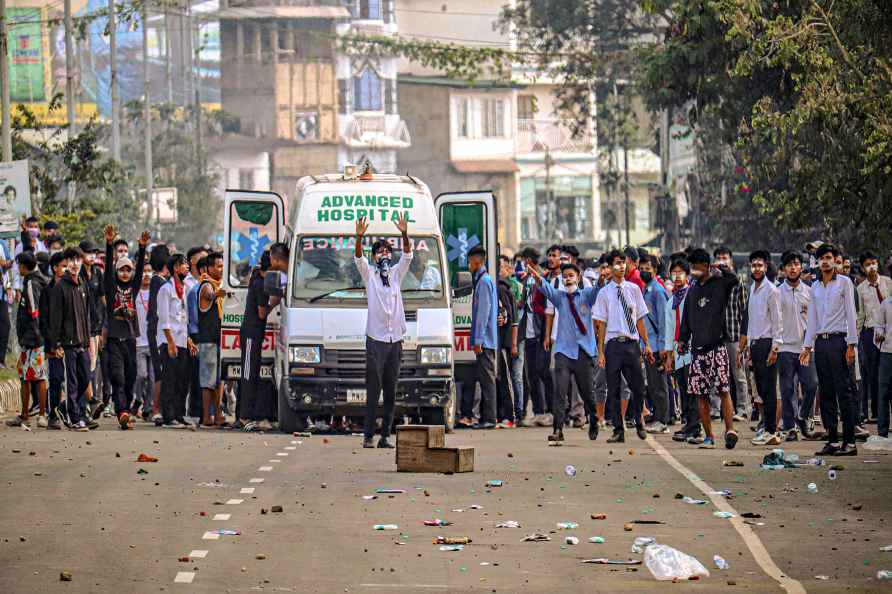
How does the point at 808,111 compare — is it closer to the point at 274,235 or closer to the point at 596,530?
the point at 274,235

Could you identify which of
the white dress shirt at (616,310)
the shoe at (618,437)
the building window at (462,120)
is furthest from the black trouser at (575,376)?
the building window at (462,120)

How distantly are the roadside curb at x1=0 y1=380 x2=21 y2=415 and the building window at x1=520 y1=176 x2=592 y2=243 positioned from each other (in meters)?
73.8

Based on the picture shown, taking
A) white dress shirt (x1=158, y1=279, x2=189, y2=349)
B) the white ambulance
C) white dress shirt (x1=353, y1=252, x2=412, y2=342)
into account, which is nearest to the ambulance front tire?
the white ambulance

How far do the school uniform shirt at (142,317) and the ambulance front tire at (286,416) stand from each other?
10.1 feet

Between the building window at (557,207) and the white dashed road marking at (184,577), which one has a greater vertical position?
the building window at (557,207)

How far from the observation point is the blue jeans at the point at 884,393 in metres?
19.7

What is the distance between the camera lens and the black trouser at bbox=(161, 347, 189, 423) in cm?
2278

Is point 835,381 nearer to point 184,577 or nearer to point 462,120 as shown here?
point 184,577

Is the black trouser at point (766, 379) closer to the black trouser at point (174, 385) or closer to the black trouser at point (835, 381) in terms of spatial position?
the black trouser at point (835, 381)

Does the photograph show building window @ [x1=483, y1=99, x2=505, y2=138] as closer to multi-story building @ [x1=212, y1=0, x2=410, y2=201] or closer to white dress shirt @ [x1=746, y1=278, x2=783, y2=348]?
multi-story building @ [x1=212, y1=0, x2=410, y2=201]

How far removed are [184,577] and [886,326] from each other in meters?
11.5

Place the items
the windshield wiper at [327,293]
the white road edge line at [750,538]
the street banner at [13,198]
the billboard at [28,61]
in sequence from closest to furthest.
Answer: the white road edge line at [750,538] < the windshield wiper at [327,293] < the street banner at [13,198] < the billboard at [28,61]

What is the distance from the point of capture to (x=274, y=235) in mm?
23078

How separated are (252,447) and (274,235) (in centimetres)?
467
